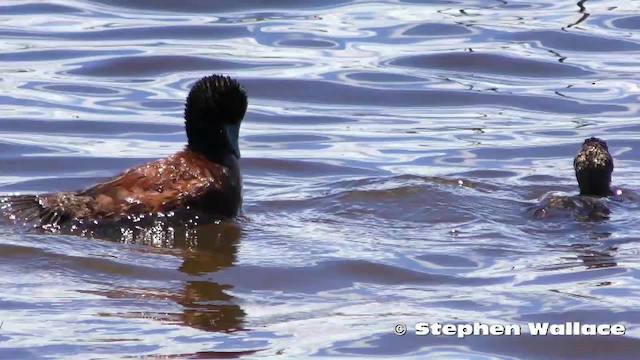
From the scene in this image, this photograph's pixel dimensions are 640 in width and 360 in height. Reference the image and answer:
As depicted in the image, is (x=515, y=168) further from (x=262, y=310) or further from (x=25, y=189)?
(x=262, y=310)

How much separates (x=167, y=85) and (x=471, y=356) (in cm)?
895

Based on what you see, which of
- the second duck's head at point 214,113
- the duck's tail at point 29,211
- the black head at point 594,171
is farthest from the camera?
the black head at point 594,171

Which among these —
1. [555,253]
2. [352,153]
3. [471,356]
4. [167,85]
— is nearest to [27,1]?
[167,85]

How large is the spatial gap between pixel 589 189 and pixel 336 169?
2.21m

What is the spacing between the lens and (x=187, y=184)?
33.0 ft

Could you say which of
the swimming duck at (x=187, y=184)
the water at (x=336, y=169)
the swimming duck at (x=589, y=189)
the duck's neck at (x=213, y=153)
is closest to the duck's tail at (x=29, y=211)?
the swimming duck at (x=187, y=184)

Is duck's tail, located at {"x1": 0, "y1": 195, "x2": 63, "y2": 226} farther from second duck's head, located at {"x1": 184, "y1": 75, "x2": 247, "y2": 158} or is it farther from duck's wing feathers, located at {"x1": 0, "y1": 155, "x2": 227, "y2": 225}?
second duck's head, located at {"x1": 184, "y1": 75, "x2": 247, "y2": 158}

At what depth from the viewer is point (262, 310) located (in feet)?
26.3

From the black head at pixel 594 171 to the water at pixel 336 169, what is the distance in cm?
28

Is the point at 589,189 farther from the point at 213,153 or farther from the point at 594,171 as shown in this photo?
the point at 213,153

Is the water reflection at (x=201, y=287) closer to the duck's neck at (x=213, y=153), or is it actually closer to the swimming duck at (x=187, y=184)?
the swimming duck at (x=187, y=184)

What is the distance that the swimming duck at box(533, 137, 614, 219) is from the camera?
10438mm

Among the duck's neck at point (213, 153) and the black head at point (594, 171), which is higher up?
the duck's neck at point (213, 153)

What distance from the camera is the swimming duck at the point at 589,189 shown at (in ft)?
34.2
